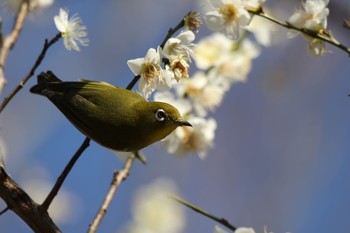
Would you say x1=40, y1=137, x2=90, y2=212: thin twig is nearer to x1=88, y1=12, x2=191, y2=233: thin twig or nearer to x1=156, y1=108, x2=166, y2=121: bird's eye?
x1=88, y1=12, x2=191, y2=233: thin twig

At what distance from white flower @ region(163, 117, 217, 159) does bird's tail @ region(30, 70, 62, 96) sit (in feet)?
1.90

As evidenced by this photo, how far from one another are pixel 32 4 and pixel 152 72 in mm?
739

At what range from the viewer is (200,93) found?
2.83 metres

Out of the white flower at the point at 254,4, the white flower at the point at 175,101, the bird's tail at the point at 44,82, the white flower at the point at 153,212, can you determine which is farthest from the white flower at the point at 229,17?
the white flower at the point at 153,212

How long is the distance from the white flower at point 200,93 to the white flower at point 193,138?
2.5 inches

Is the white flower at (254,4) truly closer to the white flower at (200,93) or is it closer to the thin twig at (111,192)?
the thin twig at (111,192)

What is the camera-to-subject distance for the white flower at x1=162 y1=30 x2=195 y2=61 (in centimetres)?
184

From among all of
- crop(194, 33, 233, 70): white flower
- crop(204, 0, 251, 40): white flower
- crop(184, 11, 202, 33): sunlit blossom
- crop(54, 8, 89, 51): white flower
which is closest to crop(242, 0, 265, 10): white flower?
crop(204, 0, 251, 40): white flower

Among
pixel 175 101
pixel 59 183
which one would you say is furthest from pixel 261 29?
pixel 59 183

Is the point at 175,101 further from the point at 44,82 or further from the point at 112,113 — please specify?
the point at 44,82

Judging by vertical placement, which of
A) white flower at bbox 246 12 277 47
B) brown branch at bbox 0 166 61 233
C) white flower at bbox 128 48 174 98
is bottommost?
brown branch at bbox 0 166 61 233

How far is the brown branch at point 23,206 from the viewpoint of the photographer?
1657mm

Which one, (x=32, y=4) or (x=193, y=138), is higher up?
(x=193, y=138)

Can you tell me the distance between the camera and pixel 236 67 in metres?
3.01
